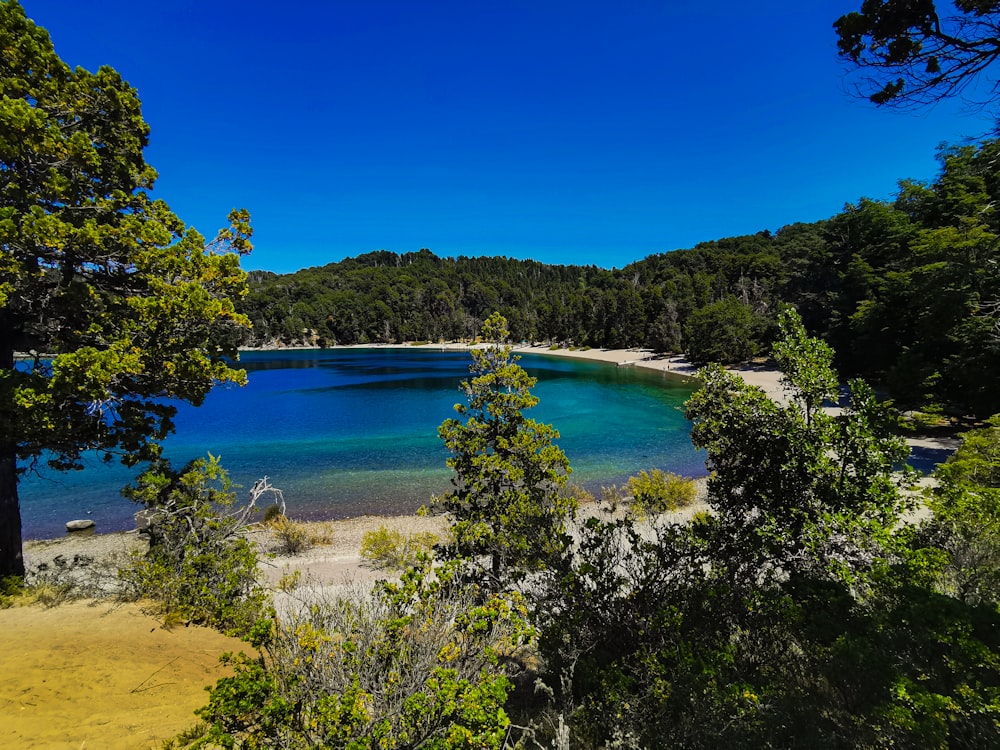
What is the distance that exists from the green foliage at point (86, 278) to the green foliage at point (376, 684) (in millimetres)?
5701

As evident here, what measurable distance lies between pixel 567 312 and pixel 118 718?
114 metres

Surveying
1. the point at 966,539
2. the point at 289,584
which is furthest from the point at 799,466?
the point at 289,584

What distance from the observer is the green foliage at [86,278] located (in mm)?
6773

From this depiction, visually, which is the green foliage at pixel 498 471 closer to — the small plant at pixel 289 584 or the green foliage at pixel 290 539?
the small plant at pixel 289 584

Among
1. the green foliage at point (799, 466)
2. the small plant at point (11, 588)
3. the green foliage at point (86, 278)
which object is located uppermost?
the green foliage at point (86, 278)

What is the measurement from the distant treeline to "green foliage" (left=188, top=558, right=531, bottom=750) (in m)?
6.59

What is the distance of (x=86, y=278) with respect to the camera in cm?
803

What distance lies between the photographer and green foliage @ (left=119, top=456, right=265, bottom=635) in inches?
291

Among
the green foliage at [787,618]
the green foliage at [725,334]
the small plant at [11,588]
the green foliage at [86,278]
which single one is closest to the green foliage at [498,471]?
the green foliage at [787,618]

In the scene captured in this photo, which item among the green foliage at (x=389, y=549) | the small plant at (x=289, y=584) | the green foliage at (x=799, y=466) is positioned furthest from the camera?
the green foliage at (x=389, y=549)

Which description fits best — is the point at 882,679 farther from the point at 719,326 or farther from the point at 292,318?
the point at 292,318

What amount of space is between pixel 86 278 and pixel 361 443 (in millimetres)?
24028

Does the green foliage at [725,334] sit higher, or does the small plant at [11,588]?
the green foliage at [725,334]

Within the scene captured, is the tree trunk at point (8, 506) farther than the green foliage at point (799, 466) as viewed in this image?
Yes
